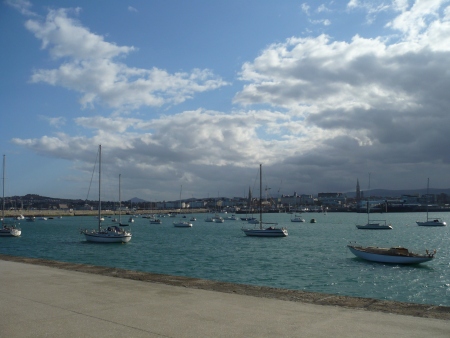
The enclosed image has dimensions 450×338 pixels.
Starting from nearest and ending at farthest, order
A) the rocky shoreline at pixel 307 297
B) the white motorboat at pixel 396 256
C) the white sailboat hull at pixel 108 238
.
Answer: the rocky shoreline at pixel 307 297, the white motorboat at pixel 396 256, the white sailboat hull at pixel 108 238

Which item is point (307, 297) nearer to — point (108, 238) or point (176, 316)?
point (176, 316)

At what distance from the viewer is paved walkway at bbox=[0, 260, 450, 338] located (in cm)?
796

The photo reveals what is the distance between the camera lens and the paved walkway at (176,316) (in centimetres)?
796

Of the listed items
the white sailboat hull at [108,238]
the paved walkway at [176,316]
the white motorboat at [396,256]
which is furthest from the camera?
the white sailboat hull at [108,238]

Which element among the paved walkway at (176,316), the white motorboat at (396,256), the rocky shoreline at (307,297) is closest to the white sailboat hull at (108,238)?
the white motorboat at (396,256)

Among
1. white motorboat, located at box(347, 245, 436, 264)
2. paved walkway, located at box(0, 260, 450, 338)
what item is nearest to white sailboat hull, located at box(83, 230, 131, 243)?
white motorboat, located at box(347, 245, 436, 264)

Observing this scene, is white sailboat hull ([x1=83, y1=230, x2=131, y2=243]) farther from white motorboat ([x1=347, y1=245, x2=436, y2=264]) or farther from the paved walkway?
the paved walkway

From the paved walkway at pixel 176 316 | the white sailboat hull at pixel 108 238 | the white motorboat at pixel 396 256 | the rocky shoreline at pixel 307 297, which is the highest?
the paved walkway at pixel 176 316

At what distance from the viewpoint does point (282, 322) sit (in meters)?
8.71

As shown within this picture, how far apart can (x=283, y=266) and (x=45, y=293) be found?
85.3 ft

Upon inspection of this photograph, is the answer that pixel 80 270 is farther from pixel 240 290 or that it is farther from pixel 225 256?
pixel 225 256

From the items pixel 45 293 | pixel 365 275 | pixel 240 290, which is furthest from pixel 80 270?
pixel 365 275

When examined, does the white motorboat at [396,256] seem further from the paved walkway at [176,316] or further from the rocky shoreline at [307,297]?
the paved walkway at [176,316]

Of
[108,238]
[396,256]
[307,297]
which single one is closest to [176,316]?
[307,297]
